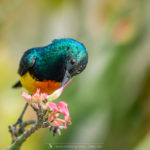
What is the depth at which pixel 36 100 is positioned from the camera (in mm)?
1789

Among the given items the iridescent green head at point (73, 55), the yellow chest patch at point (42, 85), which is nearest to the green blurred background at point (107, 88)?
the yellow chest patch at point (42, 85)

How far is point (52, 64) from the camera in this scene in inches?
127

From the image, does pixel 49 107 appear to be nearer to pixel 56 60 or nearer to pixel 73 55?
pixel 73 55

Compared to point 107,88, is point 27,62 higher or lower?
higher

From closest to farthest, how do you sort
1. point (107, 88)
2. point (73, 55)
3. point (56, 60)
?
point (73, 55) → point (56, 60) → point (107, 88)

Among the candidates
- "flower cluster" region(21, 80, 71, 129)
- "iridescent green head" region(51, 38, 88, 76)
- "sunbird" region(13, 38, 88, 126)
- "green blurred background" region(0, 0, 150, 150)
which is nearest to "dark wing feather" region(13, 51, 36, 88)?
"sunbird" region(13, 38, 88, 126)

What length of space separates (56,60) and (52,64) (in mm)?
79

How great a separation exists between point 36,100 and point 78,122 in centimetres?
248

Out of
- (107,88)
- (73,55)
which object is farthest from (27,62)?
(107,88)

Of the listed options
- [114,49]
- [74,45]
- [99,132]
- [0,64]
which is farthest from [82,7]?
[74,45]

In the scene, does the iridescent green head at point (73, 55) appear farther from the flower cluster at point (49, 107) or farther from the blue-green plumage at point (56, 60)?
the flower cluster at point (49, 107)

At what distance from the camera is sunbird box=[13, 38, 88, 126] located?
2.89 m

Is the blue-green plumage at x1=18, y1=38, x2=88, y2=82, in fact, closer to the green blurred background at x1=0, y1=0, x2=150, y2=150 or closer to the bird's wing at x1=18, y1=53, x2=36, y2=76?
the bird's wing at x1=18, y1=53, x2=36, y2=76

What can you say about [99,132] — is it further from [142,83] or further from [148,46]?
[148,46]
